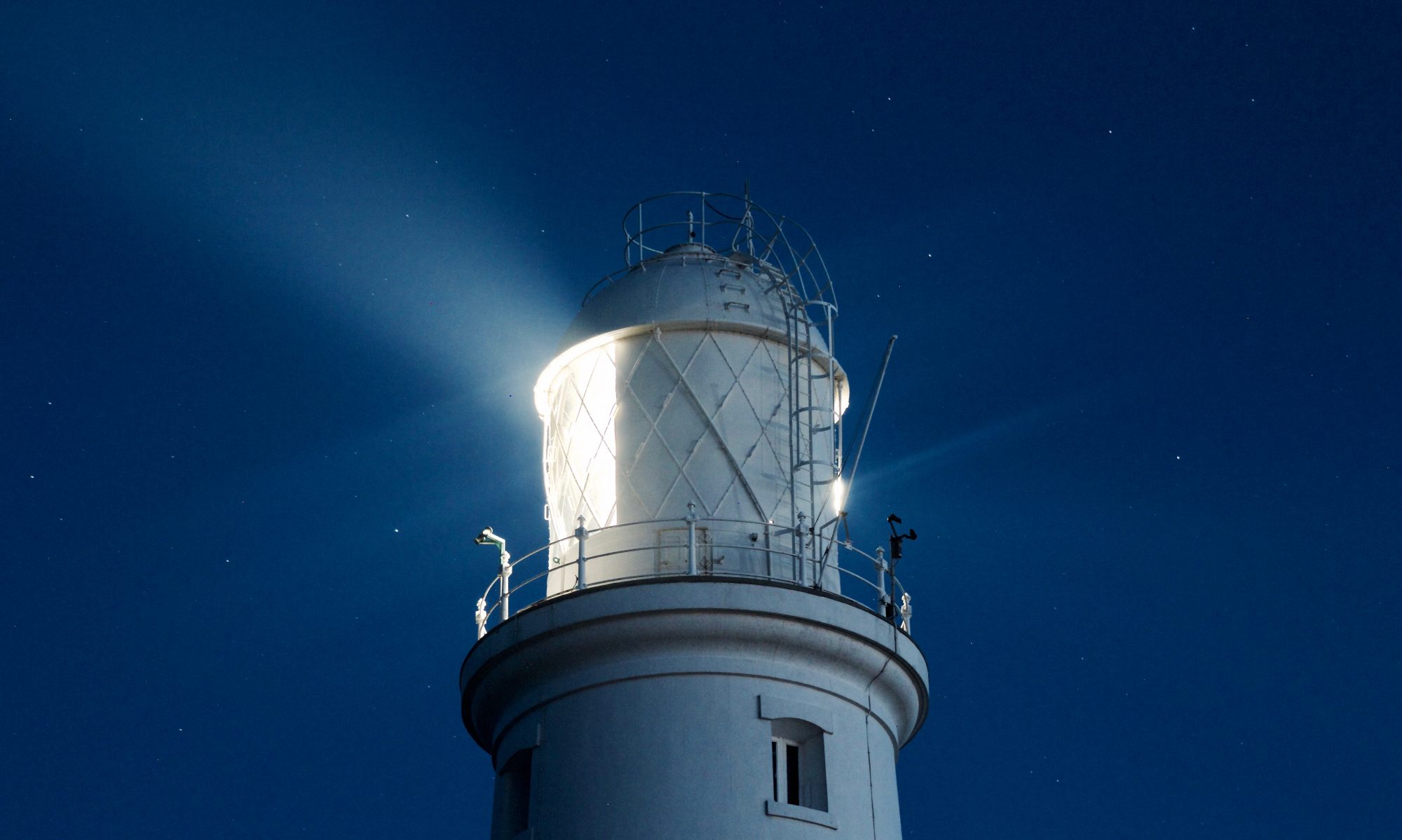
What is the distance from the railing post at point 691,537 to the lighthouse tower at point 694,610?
3 centimetres

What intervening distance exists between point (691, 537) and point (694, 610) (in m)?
0.68

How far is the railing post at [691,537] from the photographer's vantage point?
51.5ft

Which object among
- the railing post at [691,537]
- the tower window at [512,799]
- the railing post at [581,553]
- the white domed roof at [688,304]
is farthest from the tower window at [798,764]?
the white domed roof at [688,304]

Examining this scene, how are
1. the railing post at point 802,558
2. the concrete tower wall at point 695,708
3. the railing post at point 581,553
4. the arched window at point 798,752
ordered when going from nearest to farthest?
the concrete tower wall at point 695,708, the arched window at point 798,752, the railing post at point 581,553, the railing post at point 802,558

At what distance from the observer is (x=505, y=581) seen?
1694 centimetres

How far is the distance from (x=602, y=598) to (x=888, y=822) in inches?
138

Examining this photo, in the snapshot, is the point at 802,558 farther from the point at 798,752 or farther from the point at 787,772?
the point at 787,772

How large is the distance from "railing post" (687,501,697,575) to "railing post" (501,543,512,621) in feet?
6.27

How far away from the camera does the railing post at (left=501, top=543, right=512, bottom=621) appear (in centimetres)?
1680

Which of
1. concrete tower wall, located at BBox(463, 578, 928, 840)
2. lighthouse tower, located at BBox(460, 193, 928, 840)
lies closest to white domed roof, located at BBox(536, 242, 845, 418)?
lighthouse tower, located at BBox(460, 193, 928, 840)

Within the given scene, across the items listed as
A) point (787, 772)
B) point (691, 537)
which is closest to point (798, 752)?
point (787, 772)

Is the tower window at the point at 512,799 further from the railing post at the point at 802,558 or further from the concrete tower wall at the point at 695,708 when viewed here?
the railing post at the point at 802,558

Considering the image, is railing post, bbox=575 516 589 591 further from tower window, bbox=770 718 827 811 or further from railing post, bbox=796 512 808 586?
tower window, bbox=770 718 827 811

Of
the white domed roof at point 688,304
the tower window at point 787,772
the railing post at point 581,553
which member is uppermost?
the white domed roof at point 688,304
